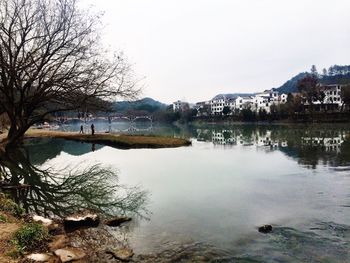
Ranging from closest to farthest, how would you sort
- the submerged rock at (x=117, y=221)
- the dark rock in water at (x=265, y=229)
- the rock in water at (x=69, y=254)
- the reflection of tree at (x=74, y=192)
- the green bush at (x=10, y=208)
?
the rock in water at (x=69, y=254) → the dark rock in water at (x=265, y=229) → the submerged rock at (x=117, y=221) → the green bush at (x=10, y=208) → the reflection of tree at (x=74, y=192)

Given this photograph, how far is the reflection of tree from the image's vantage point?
46.2ft

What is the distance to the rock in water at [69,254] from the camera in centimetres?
865

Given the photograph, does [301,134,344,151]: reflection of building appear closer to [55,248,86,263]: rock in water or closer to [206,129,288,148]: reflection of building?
[206,129,288,148]: reflection of building

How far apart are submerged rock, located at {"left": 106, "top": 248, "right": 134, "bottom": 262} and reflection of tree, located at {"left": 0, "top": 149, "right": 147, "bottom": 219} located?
154 inches

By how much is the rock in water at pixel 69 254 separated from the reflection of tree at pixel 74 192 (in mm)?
4089

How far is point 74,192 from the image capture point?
17.1 meters

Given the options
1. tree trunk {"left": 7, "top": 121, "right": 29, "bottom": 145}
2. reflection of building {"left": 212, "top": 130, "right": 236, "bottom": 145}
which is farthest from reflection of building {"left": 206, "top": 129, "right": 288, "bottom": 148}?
tree trunk {"left": 7, "top": 121, "right": 29, "bottom": 145}

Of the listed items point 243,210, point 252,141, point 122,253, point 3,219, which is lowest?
point 243,210

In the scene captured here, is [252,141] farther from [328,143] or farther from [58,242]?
[58,242]

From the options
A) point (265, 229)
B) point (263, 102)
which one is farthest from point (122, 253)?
point (263, 102)

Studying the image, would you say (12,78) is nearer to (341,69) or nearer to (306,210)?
(306,210)

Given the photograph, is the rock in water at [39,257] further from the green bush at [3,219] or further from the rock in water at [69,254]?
the green bush at [3,219]

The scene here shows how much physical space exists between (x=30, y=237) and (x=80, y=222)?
2.43 meters

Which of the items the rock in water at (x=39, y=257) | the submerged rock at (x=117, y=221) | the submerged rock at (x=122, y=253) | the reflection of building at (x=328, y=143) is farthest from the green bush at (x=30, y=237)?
the reflection of building at (x=328, y=143)
